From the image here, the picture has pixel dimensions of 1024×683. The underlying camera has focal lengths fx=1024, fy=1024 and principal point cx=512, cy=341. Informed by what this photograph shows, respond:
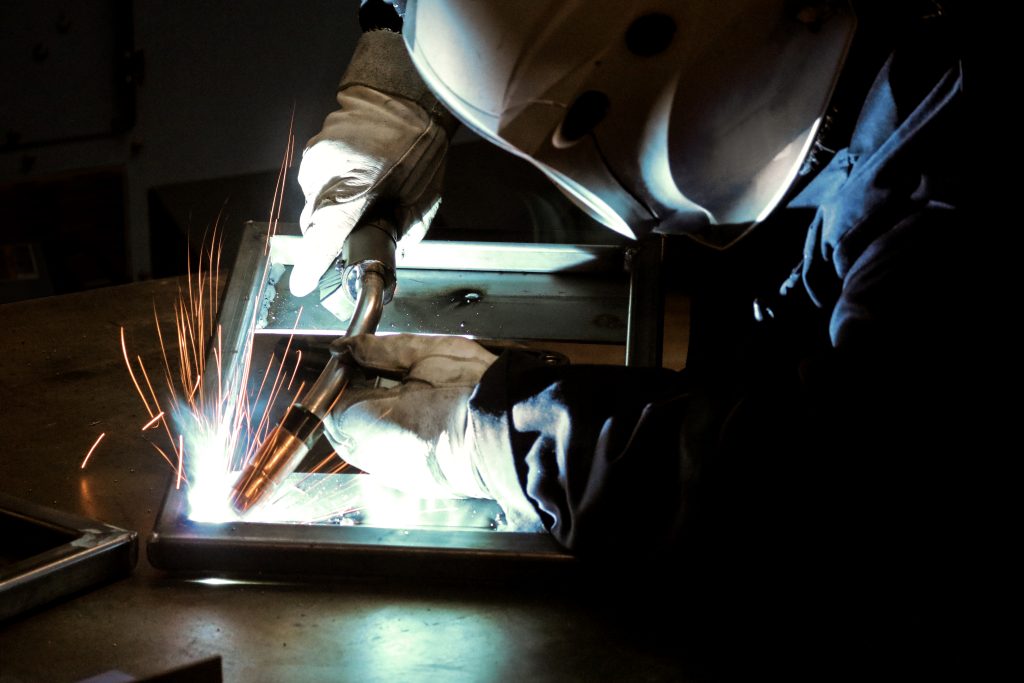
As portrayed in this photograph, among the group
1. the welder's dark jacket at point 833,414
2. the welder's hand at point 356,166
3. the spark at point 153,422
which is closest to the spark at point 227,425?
the spark at point 153,422

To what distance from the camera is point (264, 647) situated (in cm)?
106

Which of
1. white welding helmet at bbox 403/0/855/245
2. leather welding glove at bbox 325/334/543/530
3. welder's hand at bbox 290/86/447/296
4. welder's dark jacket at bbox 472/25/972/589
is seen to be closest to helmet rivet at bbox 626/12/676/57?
white welding helmet at bbox 403/0/855/245

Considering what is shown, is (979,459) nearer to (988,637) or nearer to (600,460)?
(988,637)

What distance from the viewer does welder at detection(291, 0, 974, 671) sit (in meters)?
1.03

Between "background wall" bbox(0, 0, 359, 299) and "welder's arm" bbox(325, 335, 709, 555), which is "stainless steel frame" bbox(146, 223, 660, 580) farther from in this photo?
"background wall" bbox(0, 0, 359, 299)

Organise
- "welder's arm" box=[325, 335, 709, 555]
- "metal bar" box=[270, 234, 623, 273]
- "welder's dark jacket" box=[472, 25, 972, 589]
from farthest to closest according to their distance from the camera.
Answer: "metal bar" box=[270, 234, 623, 273] < "welder's arm" box=[325, 335, 709, 555] < "welder's dark jacket" box=[472, 25, 972, 589]

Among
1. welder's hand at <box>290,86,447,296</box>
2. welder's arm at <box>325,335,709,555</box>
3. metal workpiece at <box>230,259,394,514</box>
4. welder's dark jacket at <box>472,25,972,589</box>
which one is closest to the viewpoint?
welder's dark jacket at <box>472,25,972,589</box>

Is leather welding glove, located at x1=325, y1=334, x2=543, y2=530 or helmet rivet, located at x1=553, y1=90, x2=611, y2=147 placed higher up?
helmet rivet, located at x1=553, y1=90, x2=611, y2=147

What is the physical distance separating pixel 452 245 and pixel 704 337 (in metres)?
0.51

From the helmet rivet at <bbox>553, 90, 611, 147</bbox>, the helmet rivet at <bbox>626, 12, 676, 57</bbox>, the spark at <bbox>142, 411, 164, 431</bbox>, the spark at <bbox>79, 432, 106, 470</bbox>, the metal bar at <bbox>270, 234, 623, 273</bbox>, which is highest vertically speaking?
the helmet rivet at <bbox>626, 12, 676, 57</bbox>

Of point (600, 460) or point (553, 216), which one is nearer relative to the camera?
point (600, 460)

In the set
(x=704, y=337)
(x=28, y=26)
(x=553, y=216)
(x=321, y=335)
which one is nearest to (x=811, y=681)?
(x=704, y=337)

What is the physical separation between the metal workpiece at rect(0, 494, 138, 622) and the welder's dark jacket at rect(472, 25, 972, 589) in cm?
45

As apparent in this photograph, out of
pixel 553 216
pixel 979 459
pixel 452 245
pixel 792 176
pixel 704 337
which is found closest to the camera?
pixel 979 459
